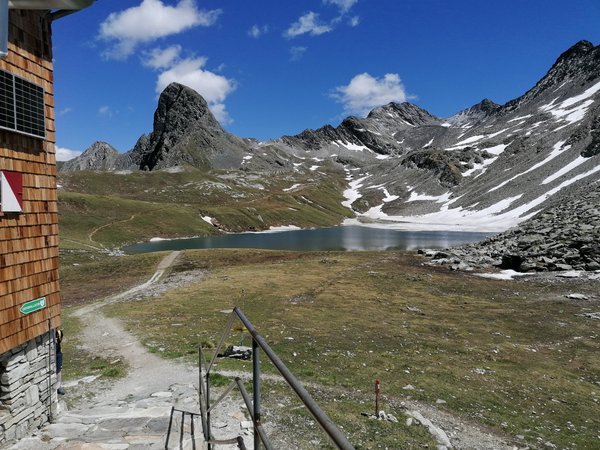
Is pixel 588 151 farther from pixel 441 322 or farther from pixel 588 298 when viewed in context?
pixel 441 322

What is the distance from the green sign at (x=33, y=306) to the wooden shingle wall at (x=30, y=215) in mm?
135

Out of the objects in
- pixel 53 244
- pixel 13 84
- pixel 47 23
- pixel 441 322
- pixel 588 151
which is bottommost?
pixel 441 322

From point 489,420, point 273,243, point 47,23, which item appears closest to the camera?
point 47,23

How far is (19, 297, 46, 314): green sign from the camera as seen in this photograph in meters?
13.5

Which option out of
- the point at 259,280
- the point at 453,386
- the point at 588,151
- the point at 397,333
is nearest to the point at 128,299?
the point at 259,280

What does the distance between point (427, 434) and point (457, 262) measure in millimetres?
53979

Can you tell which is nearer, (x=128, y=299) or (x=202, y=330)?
(x=202, y=330)

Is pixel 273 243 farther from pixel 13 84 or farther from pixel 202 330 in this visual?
pixel 13 84

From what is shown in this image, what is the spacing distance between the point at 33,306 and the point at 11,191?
4.04m

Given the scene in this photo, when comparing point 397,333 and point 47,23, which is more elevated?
point 47,23

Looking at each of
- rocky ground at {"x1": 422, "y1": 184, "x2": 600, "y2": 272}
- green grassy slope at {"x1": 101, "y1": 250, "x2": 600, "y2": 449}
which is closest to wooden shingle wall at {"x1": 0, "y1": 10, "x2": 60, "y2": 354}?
green grassy slope at {"x1": 101, "y1": 250, "x2": 600, "y2": 449}

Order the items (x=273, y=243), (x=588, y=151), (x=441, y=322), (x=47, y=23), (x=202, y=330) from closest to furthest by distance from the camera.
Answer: (x=47, y=23) < (x=202, y=330) < (x=441, y=322) < (x=273, y=243) < (x=588, y=151)

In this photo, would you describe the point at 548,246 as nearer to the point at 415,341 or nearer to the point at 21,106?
the point at 415,341

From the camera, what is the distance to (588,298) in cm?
4053
